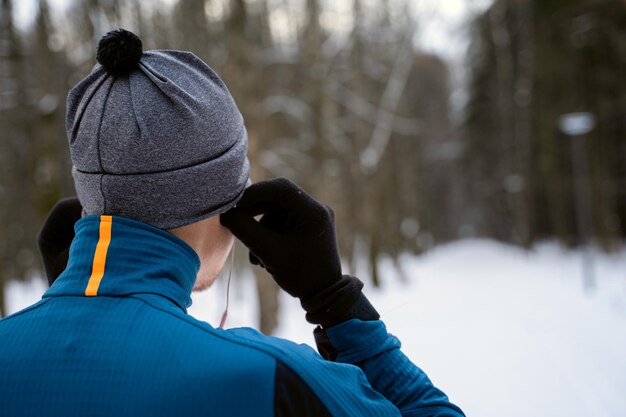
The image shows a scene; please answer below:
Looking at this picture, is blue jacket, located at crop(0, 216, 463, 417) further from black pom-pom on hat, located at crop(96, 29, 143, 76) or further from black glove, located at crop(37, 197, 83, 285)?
black glove, located at crop(37, 197, 83, 285)

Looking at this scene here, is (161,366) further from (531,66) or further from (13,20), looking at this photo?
(531,66)

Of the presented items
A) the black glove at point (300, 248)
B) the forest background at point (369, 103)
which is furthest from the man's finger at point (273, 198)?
the forest background at point (369, 103)

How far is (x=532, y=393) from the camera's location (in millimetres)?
4379

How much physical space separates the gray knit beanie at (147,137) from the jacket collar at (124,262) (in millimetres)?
44

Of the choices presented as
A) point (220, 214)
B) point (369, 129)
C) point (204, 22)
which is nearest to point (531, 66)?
point (369, 129)

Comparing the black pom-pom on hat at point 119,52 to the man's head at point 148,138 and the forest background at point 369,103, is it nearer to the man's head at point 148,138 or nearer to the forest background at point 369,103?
the man's head at point 148,138

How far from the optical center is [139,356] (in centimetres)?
75

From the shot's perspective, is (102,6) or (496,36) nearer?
(102,6)

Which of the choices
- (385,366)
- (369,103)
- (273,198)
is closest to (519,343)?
(385,366)

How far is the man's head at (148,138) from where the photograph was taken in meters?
0.91

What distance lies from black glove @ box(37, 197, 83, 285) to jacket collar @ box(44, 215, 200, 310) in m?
0.45

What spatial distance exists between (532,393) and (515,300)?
569 centimetres

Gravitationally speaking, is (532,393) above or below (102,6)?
below

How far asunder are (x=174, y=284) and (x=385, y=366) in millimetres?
461
